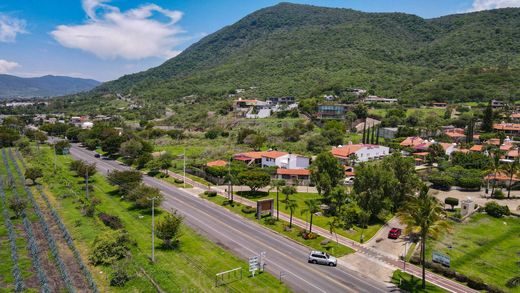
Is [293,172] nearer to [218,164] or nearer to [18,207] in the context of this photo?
[218,164]

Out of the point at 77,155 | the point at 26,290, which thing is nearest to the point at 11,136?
the point at 77,155

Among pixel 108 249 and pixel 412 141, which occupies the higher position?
pixel 412 141

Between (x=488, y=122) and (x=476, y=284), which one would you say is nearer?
(x=476, y=284)

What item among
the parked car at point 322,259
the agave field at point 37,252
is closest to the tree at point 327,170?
the parked car at point 322,259

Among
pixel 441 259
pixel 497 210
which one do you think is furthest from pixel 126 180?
pixel 497 210

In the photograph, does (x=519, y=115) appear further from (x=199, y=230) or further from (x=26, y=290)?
(x=26, y=290)

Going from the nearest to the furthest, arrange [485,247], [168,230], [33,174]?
[168,230] → [485,247] → [33,174]

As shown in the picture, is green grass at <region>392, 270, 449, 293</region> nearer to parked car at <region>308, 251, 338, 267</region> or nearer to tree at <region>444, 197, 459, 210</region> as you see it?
parked car at <region>308, 251, 338, 267</region>
